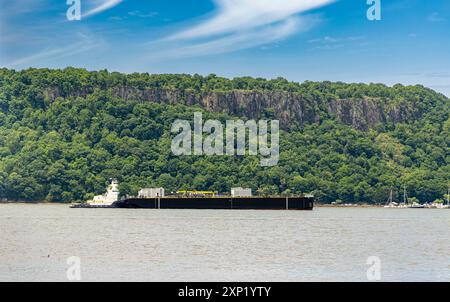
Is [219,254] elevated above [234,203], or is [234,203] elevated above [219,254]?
[219,254]

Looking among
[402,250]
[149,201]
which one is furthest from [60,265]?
[149,201]

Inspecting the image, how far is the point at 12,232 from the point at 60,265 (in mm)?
37292

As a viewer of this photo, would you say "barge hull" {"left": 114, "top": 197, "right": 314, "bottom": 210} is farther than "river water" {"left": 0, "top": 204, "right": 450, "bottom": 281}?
Yes

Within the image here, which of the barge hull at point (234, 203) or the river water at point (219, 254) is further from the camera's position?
the barge hull at point (234, 203)

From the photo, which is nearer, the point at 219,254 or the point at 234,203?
the point at 219,254

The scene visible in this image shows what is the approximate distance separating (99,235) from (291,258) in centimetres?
2983

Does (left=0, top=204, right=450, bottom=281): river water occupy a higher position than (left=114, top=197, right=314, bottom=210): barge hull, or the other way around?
(left=0, top=204, right=450, bottom=281): river water

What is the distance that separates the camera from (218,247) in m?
78.4

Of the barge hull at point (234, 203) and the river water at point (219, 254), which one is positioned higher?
the river water at point (219, 254)
